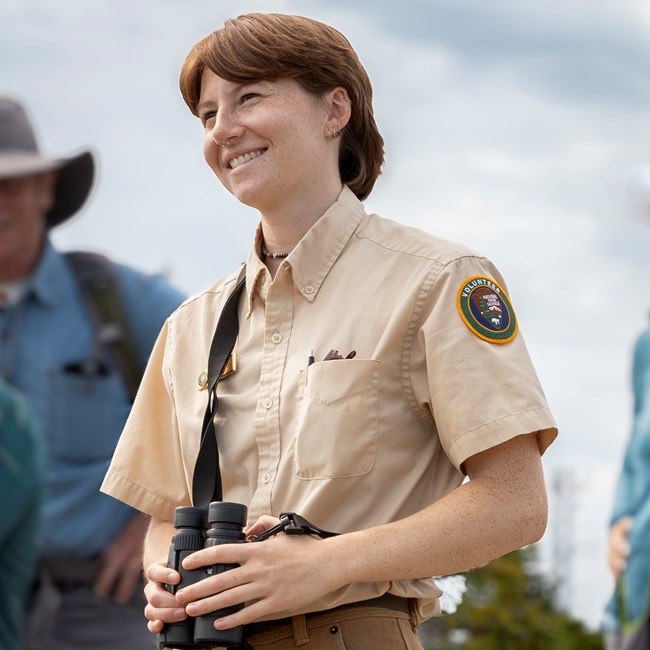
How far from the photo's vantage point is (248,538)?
6.10 ft

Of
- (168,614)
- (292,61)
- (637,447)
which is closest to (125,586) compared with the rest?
(168,614)

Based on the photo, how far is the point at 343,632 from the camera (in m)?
1.88

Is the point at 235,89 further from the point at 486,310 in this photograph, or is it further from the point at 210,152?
the point at 486,310

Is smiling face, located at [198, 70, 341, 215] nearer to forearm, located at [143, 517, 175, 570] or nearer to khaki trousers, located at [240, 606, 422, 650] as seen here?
forearm, located at [143, 517, 175, 570]

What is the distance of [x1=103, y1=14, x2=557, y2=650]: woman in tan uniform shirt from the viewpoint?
6.03ft

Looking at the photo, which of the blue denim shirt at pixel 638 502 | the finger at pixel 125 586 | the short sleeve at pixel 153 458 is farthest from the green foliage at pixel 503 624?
the short sleeve at pixel 153 458

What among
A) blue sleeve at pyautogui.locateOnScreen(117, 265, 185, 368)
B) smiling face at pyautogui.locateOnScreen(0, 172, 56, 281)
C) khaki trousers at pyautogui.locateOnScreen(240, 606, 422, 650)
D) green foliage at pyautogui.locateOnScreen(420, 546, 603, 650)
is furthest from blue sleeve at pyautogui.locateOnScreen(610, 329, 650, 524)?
green foliage at pyautogui.locateOnScreen(420, 546, 603, 650)

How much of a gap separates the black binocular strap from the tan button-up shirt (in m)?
0.02

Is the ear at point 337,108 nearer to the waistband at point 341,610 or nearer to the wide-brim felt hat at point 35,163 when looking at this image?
the waistband at point 341,610

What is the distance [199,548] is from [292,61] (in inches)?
31.1

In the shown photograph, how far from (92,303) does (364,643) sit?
215 cm

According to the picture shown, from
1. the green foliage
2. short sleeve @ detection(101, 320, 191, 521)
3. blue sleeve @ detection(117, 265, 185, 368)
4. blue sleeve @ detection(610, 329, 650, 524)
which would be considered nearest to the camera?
short sleeve @ detection(101, 320, 191, 521)

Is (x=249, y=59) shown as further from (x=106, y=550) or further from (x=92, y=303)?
(x=106, y=550)

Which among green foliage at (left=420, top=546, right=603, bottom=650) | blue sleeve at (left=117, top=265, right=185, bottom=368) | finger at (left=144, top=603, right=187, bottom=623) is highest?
finger at (left=144, top=603, right=187, bottom=623)
